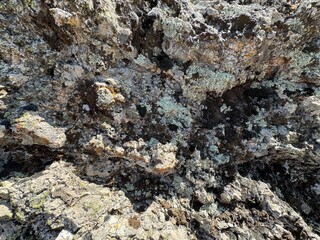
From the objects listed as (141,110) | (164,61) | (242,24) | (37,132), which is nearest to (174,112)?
(141,110)

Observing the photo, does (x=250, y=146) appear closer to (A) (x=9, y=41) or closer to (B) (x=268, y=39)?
(B) (x=268, y=39)

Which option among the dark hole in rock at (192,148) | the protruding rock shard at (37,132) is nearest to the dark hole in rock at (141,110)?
the dark hole in rock at (192,148)

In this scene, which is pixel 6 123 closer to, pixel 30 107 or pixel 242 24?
pixel 30 107

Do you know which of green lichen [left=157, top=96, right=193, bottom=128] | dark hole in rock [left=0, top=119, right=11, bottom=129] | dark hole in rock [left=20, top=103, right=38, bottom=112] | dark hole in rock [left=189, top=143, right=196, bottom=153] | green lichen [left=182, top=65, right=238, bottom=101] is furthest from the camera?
green lichen [left=182, top=65, right=238, bottom=101]

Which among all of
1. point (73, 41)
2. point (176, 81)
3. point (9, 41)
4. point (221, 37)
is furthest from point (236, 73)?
point (9, 41)

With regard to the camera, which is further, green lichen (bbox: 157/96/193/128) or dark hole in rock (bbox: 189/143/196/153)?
green lichen (bbox: 157/96/193/128)

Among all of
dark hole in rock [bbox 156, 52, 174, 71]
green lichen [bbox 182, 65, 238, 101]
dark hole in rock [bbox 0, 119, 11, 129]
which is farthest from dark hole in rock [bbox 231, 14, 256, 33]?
dark hole in rock [bbox 0, 119, 11, 129]

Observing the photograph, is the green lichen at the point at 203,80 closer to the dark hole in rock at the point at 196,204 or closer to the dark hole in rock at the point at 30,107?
the dark hole in rock at the point at 196,204

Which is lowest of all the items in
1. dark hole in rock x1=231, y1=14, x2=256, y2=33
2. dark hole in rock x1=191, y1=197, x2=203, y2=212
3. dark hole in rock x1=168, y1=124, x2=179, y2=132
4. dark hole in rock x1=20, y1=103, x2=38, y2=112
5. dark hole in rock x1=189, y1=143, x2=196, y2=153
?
dark hole in rock x1=191, y1=197, x2=203, y2=212

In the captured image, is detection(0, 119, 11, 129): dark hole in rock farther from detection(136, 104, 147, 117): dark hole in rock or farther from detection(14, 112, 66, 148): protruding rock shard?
detection(136, 104, 147, 117): dark hole in rock
